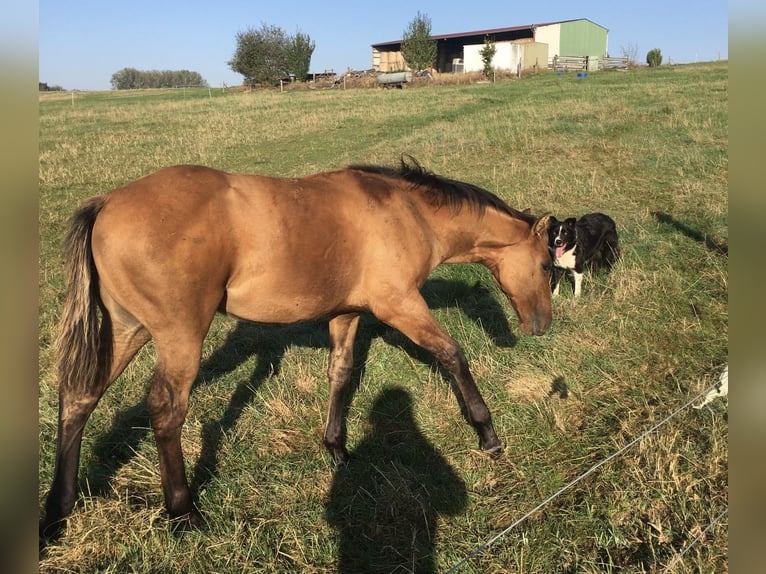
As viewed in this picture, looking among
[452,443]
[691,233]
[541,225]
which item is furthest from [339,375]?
[691,233]

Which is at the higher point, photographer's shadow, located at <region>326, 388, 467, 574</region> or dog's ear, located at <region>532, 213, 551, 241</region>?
dog's ear, located at <region>532, 213, 551, 241</region>

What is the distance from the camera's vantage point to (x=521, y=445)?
390cm

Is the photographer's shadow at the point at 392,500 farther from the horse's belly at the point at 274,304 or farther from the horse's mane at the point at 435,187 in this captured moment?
the horse's mane at the point at 435,187

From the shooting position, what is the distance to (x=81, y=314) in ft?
10.1

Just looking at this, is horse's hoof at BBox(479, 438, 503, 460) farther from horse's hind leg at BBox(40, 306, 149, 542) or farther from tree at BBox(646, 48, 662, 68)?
tree at BBox(646, 48, 662, 68)

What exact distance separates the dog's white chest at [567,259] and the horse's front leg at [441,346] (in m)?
3.53

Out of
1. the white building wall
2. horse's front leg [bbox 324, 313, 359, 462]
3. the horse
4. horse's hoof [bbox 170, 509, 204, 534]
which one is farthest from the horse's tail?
the white building wall

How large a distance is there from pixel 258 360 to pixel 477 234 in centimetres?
253

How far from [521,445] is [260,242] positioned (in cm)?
234

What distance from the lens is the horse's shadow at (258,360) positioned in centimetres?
380

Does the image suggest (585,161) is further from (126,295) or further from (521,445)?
(126,295)

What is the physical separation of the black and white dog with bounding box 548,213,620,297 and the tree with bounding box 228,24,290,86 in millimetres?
65638

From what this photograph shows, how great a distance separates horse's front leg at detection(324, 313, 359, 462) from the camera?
4.04 meters
